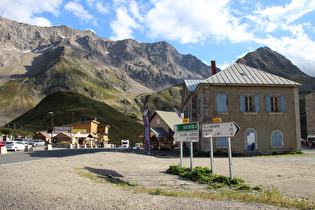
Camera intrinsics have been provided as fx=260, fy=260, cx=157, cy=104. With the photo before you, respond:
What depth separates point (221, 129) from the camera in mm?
10508

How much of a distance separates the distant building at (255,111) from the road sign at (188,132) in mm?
11684

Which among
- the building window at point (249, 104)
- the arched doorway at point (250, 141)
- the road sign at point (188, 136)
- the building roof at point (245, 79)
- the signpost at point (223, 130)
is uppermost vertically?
the building roof at point (245, 79)

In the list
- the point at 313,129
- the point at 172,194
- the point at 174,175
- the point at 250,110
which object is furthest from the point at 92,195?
the point at 313,129

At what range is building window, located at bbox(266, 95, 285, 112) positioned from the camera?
2493 cm

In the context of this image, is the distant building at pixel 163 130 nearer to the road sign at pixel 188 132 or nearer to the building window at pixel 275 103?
the building window at pixel 275 103

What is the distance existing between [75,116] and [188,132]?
109 metres

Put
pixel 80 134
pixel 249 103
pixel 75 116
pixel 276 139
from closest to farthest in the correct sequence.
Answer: pixel 276 139
pixel 249 103
pixel 80 134
pixel 75 116

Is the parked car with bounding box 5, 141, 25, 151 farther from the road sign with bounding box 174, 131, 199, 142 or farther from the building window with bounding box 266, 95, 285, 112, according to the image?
the building window with bounding box 266, 95, 285, 112

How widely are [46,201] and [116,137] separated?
103097 millimetres

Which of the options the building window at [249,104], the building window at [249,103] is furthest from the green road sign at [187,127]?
the building window at [249,104]

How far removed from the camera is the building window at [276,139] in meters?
24.4

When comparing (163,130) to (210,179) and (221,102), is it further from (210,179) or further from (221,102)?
(210,179)

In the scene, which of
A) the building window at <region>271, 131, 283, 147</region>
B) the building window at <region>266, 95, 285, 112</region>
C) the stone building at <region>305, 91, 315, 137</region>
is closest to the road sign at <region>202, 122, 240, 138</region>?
the building window at <region>271, 131, 283, 147</region>

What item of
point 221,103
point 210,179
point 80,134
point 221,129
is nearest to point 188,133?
point 221,129
